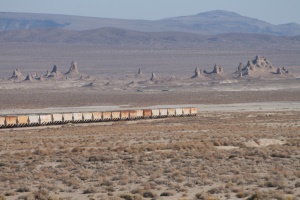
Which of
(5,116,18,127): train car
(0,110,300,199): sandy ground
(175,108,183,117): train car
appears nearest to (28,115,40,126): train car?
(5,116,18,127): train car

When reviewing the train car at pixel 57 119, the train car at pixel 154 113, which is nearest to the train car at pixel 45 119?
the train car at pixel 57 119

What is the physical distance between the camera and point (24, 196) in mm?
22016

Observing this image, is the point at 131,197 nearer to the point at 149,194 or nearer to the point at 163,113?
the point at 149,194

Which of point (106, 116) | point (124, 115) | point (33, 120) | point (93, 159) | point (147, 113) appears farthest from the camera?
point (147, 113)

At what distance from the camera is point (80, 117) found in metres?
59.8

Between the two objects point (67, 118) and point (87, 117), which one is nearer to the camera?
point (67, 118)

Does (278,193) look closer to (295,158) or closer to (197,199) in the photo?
(197,199)

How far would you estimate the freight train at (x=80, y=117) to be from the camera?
53219mm

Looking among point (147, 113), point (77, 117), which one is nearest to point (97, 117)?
point (77, 117)

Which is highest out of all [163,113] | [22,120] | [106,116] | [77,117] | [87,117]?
[22,120]

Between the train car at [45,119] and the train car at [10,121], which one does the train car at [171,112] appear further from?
the train car at [10,121]

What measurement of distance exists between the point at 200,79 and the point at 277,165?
444 ft

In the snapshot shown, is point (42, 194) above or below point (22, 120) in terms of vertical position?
above

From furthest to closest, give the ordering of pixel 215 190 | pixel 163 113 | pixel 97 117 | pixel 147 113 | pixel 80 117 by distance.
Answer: pixel 163 113 < pixel 147 113 < pixel 97 117 < pixel 80 117 < pixel 215 190
